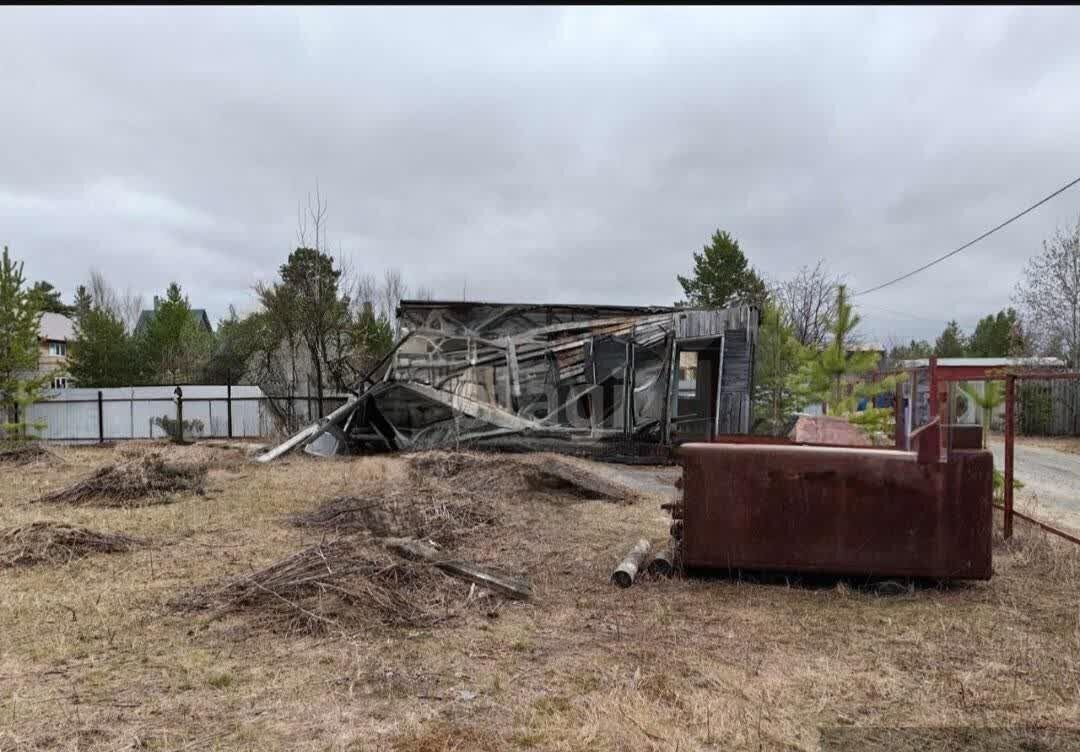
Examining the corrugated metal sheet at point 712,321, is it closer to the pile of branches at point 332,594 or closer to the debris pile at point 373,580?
the debris pile at point 373,580

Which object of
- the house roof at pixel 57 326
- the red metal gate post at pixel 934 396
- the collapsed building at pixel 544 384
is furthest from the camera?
the house roof at pixel 57 326

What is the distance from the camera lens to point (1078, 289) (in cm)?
2503

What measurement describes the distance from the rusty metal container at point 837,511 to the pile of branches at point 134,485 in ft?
25.9

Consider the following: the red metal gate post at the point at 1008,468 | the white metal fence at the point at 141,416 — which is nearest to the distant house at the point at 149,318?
the white metal fence at the point at 141,416

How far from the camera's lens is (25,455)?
15.5m

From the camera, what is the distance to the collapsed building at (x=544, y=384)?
16141 millimetres

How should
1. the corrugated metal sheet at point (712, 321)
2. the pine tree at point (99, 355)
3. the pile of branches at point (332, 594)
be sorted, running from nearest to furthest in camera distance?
1. the pile of branches at point (332, 594)
2. the corrugated metal sheet at point (712, 321)
3. the pine tree at point (99, 355)

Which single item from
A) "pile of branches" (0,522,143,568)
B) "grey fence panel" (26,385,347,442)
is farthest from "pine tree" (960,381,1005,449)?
"grey fence panel" (26,385,347,442)

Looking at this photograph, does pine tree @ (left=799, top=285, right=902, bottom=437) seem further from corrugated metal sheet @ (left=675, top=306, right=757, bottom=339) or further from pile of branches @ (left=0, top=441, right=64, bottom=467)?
pile of branches @ (left=0, top=441, right=64, bottom=467)

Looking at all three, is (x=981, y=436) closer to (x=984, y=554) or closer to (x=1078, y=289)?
(x=984, y=554)

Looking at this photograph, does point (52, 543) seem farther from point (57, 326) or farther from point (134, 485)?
point (57, 326)

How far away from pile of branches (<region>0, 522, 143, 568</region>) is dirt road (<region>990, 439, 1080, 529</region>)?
10.6m

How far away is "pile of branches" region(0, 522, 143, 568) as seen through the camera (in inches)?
248

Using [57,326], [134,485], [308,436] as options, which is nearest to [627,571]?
[134,485]
